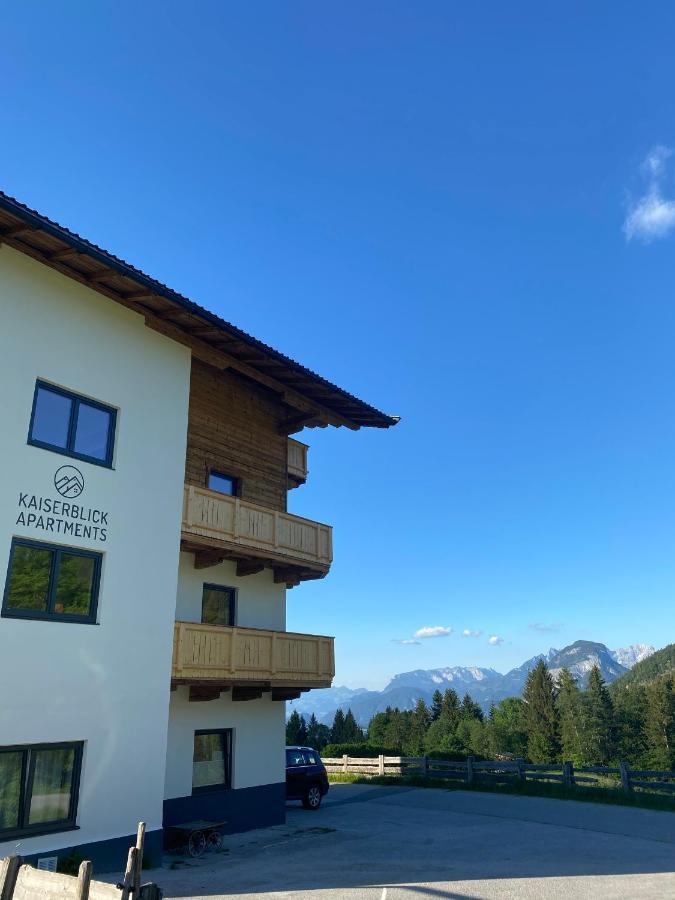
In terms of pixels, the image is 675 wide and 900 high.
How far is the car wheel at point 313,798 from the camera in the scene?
21734 millimetres

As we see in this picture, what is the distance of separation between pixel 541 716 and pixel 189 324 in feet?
385

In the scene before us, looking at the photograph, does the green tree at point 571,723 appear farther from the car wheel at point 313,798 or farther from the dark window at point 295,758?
the dark window at point 295,758

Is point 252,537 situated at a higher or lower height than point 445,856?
higher

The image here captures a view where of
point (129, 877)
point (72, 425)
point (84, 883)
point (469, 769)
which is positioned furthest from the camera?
point (469, 769)

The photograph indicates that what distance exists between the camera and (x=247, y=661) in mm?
16719

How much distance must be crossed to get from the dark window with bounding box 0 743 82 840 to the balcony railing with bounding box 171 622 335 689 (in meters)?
2.94

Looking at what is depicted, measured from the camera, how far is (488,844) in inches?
620

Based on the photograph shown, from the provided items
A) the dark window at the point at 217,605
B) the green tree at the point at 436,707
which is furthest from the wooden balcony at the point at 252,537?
the green tree at the point at 436,707

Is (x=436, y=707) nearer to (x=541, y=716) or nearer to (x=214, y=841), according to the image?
(x=541, y=716)

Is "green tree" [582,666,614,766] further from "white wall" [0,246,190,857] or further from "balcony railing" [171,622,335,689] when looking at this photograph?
"white wall" [0,246,190,857]

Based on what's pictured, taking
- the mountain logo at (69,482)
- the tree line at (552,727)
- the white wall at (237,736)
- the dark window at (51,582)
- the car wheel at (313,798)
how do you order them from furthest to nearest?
1. the tree line at (552,727)
2. the car wheel at (313,798)
3. the white wall at (237,736)
4. the mountain logo at (69,482)
5. the dark window at (51,582)

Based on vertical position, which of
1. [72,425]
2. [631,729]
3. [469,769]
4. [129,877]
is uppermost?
[72,425]

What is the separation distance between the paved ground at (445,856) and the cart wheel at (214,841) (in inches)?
20.7

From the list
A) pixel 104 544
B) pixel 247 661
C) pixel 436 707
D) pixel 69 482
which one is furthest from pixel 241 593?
pixel 436 707
